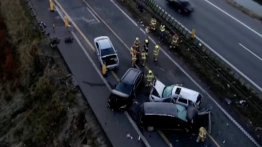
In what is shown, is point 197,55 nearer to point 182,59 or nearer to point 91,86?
point 182,59

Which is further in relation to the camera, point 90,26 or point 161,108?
point 90,26

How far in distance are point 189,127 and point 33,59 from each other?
14.0 m

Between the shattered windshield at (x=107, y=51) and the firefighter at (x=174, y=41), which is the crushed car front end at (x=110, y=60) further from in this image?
the firefighter at (x=174, y=41)

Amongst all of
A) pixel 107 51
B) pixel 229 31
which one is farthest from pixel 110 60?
pixel 229 31

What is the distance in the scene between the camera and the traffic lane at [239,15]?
28484 mm

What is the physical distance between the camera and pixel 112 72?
2188 centimetres

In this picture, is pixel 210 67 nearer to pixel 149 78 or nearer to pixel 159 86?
pixel 159 86

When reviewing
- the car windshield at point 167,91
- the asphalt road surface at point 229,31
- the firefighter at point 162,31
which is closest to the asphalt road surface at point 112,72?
the car windshield at point 167,91

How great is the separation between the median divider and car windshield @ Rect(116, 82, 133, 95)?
592 cm

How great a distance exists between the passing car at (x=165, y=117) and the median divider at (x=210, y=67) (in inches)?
162

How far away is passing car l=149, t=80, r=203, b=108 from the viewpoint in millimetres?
18656

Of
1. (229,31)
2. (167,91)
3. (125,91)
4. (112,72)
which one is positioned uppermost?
(229,31)

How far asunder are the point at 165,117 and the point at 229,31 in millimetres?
13785

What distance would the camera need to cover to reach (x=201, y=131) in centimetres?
1670
